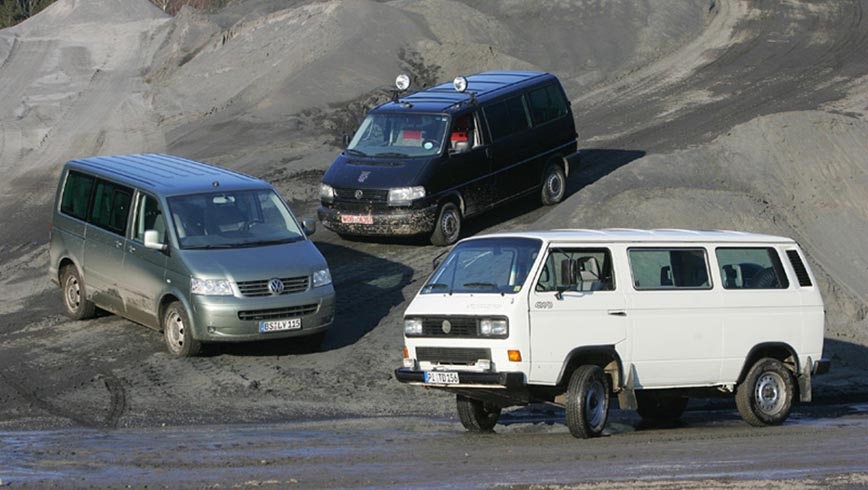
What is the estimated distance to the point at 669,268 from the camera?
13.9m

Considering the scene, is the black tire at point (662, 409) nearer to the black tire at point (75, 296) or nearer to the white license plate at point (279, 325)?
the white license plate at point (279, 325)

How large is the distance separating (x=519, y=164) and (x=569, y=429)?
10037 mm

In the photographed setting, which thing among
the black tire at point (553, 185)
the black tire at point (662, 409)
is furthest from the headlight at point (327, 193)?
the black tire at point (662, 409)

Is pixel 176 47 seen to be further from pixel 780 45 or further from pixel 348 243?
pixel 348 243

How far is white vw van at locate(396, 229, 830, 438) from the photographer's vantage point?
1290cm

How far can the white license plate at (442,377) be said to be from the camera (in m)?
13.0

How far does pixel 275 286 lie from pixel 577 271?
15.4 feet

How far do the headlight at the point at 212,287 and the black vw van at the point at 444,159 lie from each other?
15.2ft

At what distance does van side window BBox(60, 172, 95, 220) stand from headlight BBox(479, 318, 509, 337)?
7.73 meters

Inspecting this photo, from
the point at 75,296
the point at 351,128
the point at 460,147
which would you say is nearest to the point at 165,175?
the point at 75,296

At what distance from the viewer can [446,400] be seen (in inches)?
626

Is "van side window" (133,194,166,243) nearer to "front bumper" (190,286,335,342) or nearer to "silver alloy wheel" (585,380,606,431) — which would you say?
"front bumper" (190,286,335,342)

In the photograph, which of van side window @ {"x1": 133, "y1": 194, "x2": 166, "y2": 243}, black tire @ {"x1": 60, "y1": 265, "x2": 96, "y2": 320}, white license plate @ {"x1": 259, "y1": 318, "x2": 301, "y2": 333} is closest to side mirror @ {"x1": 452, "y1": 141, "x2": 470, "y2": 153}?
van side window @ {"x1": 133, "y1": 194, "x2": 166, "y2": 243}

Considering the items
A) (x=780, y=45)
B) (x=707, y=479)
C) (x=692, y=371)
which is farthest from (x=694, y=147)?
(x=707, y=479)
